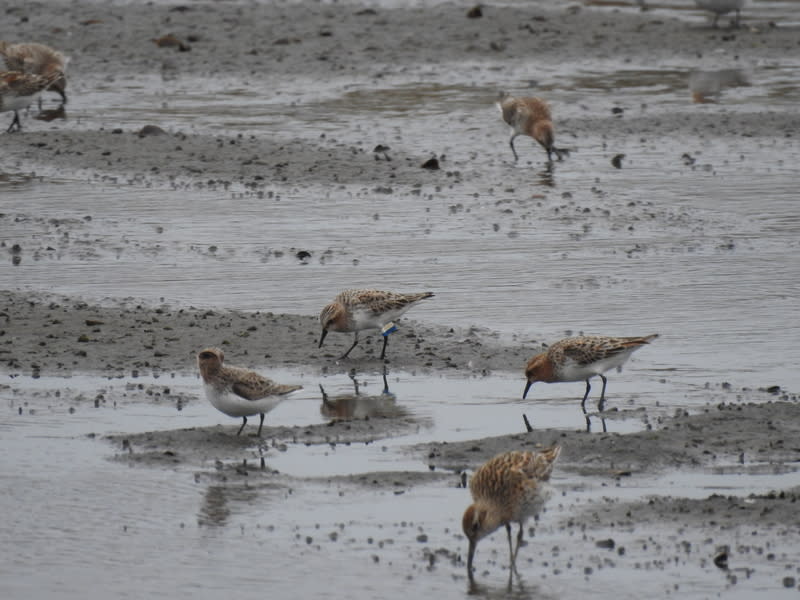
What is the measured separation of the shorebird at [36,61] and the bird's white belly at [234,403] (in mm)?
14792

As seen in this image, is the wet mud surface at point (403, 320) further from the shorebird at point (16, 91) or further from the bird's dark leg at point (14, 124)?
the shorebird at point (16, 91)

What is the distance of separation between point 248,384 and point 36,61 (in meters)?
15.6

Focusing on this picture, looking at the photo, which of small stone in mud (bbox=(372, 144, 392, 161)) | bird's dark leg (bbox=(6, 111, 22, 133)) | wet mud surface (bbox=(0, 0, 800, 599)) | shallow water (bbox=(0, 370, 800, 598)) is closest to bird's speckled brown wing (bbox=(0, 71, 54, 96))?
bird's dark leg (bbox=(6, 111, 22, 133))

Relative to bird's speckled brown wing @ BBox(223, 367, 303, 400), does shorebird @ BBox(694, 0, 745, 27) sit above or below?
above

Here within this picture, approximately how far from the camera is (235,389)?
1081 cm

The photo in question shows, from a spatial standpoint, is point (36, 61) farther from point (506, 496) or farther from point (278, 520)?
point (506, 496)

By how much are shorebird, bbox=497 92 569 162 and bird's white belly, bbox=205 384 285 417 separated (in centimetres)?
1100

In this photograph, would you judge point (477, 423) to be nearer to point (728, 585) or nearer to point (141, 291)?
point (728, 585)

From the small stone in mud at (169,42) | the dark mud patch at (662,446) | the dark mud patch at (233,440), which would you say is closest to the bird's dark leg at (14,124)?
the small stone in mud at (169,42)

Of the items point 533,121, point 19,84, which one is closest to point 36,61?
point 19,84

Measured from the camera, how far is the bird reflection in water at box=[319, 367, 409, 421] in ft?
37.6

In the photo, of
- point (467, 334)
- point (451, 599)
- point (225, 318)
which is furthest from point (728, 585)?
point (225, 318)

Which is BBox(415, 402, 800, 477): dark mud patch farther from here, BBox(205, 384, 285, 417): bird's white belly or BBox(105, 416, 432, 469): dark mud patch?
BBox(205, 384, 285, 417): bird's white belly

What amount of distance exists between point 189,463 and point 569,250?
7.17 meters
